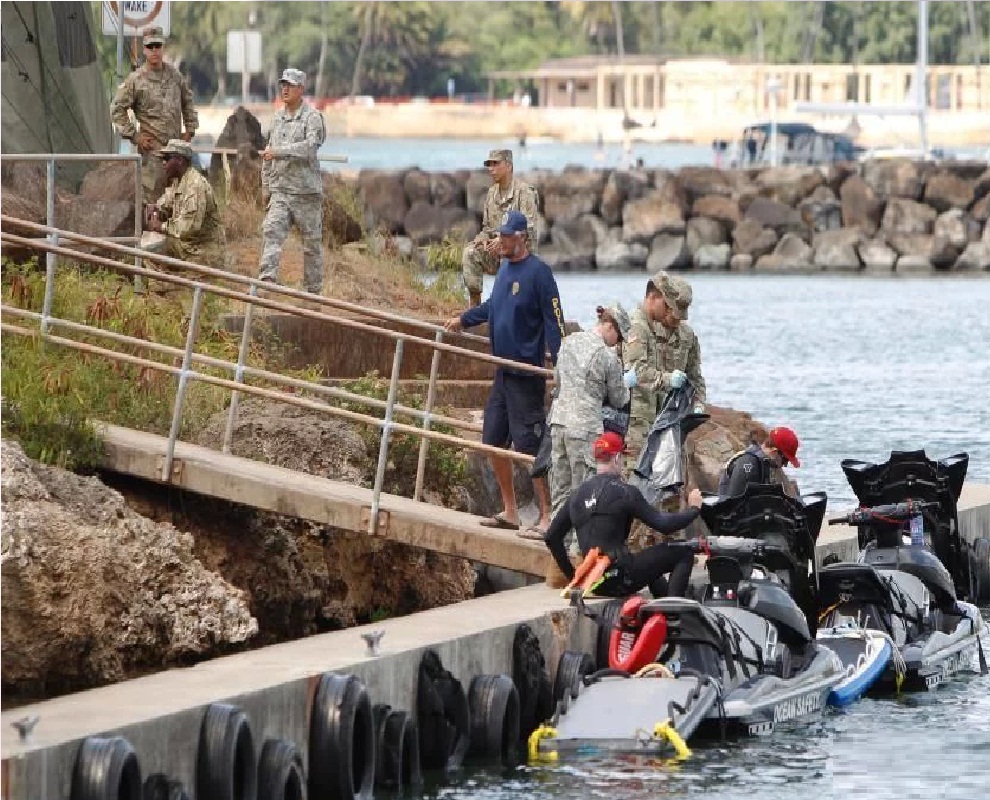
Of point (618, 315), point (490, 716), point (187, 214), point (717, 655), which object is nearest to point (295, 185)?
point (187, 214)

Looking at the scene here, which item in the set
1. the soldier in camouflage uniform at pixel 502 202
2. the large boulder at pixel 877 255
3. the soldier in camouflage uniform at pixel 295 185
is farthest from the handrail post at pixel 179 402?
the large boulder at pixel 877 255

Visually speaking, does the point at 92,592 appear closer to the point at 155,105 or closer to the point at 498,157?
the point at 498,157

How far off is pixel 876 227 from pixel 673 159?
78182 mm

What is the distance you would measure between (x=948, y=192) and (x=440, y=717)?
6474 cm

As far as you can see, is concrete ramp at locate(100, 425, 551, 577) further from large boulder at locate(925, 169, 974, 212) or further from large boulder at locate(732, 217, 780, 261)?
large boulder at locate(732, 217, 780, 261)

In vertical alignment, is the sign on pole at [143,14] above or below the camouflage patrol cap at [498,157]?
above

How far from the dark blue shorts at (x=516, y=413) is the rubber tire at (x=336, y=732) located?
3.54 metres

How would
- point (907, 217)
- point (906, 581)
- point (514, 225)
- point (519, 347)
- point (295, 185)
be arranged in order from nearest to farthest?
point (514, 225) → point (519, 347) → point (906, 581) → point (295, 185) → point (907, 217)

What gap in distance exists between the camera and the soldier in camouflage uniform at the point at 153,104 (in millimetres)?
22469

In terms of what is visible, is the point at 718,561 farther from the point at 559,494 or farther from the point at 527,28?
the point at 527,28

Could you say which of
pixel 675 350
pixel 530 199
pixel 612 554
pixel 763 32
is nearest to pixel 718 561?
pixel 612 554

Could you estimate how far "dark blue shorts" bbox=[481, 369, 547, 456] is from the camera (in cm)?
1708

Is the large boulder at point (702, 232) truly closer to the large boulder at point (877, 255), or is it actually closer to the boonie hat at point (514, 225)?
the large boulder at point (877, 255)

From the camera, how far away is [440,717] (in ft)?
48.1
